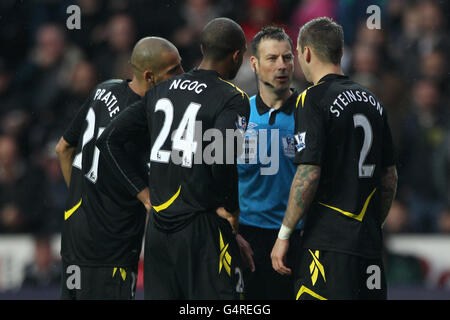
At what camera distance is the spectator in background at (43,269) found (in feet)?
27.0

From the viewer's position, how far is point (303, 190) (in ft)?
13.7

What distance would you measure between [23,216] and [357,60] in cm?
426

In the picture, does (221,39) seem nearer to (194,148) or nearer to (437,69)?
(194,148)

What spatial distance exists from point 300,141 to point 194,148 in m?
0.60

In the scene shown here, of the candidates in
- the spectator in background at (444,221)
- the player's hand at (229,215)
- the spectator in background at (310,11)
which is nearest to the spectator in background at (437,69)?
the spectator in background at (310,11)

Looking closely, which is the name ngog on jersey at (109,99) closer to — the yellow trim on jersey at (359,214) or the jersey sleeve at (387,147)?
the yellow trim on jersey at (359,214)

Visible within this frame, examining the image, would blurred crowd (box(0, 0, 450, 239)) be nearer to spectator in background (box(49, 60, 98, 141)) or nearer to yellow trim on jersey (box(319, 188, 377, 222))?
spectator in background (box(49, 60, 98, 141))

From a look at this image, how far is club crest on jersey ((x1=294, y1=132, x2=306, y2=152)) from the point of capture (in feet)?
13.9

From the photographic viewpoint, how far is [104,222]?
192 inches

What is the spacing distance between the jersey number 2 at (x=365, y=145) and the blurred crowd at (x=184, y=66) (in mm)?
4225

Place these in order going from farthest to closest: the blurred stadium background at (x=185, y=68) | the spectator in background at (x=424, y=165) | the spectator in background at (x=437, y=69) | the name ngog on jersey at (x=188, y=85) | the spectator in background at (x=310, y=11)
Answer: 1. the spectator in background at (x=310, y=11)
2. the spectator in background at (x=437, y=69)
3. the spectator in background at (x=424, y=165)
4. the blurred stadium background at (x=185, y=68)
5. the name ngog on jersey at (x=188, y=85)

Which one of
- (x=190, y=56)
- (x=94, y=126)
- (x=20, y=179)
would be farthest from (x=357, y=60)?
(x=94, y=126)

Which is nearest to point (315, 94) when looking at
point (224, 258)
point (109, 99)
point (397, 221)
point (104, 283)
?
point (224, 258)

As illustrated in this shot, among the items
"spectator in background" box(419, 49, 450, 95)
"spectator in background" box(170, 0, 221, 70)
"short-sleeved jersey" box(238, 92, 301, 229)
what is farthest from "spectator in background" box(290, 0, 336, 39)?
"short-sleeved jersey" box(238, 92, 301, 229)
